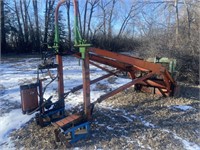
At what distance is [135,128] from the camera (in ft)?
13.0

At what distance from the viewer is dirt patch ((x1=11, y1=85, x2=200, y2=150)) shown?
11.2 ft

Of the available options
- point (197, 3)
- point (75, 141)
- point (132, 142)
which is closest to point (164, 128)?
point (132, 142)

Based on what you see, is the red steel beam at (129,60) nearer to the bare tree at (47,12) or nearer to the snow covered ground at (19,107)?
the snow covered ground at (19,107)

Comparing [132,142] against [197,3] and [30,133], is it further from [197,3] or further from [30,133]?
[197,3]

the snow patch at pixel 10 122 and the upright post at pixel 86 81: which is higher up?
the upright post at pixel 86 81

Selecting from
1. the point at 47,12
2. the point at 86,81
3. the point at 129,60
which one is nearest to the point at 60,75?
the point at 86,81

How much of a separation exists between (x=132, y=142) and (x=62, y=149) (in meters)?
1.21

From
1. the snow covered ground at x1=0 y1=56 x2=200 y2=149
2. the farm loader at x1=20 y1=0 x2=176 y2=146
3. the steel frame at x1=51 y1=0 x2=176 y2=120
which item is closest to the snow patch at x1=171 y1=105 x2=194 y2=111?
the snow covered ground at x1=0 y1=56 x2=200 y2=149

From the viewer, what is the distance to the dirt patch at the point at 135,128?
135 inches

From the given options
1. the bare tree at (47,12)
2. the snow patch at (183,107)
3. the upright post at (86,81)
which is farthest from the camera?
the bare tree at (47,12)

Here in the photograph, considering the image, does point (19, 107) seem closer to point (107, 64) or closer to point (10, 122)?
point (10, 122)

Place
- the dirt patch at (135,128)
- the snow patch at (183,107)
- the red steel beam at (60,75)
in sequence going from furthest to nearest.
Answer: the snow patch at (183,107) < the red steel beam at (60,75) < the dirt patch at (135,128)

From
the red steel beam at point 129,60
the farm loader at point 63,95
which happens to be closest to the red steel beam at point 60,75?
the farm loader at point 63,95

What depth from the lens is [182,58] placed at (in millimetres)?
7508
